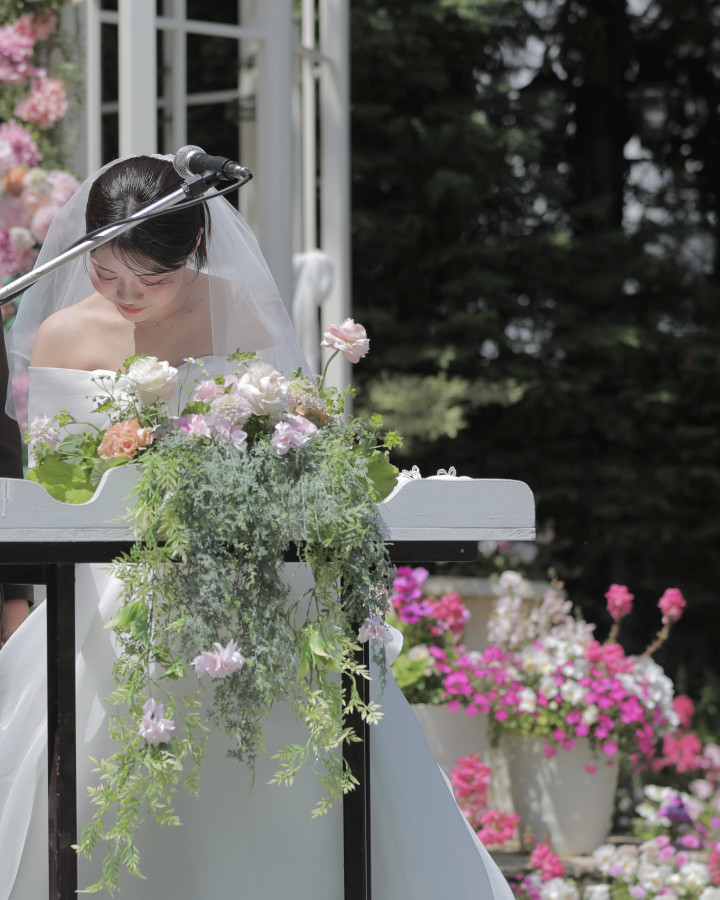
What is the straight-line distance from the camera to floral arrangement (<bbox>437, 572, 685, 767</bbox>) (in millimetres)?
3789

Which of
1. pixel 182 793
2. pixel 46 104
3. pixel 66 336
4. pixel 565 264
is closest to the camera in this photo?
pixel 182 793

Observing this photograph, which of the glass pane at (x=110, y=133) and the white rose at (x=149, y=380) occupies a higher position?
the glass pane at (x=110, y=133)

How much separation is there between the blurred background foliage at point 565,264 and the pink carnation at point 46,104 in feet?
11.2

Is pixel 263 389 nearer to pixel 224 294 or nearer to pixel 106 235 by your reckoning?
pixel 106 235

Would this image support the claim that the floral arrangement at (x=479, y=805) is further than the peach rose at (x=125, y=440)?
Yes

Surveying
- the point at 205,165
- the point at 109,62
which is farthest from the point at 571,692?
the point at 109,62

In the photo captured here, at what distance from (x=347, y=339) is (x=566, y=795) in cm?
261

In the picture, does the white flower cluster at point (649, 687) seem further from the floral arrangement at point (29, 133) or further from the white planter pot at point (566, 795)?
the floral arrangement at point (29, 133)

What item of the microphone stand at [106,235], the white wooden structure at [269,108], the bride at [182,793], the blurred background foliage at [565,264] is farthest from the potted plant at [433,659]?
the blurred background foliage at [565,264]

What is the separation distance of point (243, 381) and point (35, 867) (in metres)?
0.82

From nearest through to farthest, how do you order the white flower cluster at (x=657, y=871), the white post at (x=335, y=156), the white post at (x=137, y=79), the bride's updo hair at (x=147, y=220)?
the bride's updo hair at (x=147, y=220) < the white flower cluster at (x=657, y=871) < the white post at (x=137, y=79) < the white post at (x=335, y=156)

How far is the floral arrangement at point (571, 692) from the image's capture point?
149 inches

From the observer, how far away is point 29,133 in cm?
420

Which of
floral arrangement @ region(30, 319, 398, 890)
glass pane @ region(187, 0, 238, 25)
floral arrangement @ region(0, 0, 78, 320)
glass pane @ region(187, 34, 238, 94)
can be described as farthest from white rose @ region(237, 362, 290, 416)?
glass pane @ region(187, 0, 238, 25)
